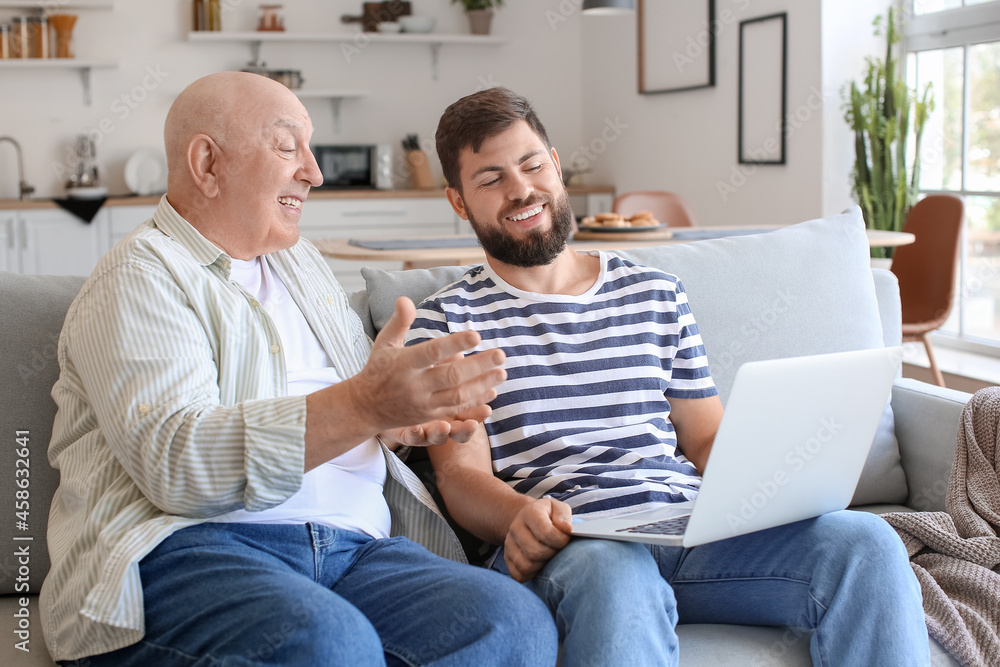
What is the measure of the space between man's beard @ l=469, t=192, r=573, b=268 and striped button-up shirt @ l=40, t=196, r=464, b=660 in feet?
1.40

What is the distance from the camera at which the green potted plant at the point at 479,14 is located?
222 inches

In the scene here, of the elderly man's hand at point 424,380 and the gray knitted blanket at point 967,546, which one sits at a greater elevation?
the elderly man's hand at point 424,380

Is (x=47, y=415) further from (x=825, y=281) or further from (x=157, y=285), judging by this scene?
(x=825, y=281)

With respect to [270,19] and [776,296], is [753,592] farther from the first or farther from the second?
[270,19]

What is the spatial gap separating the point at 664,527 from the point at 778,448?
0.16m

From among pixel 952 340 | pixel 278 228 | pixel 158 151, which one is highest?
pixel 158 151

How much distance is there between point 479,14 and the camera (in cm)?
565

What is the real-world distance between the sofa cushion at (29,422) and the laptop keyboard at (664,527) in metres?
0.87

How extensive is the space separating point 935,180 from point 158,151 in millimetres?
4129

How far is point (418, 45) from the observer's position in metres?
5.75

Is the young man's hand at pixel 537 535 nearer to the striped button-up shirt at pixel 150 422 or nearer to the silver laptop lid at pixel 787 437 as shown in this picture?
the silver laptop lid at pixel 787 437

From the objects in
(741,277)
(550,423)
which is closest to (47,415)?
(550,423)

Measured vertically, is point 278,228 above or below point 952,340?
above

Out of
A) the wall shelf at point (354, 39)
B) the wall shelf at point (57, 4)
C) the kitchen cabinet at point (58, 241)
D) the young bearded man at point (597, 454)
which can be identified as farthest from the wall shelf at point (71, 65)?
the young bearded man at point (597, 454)
